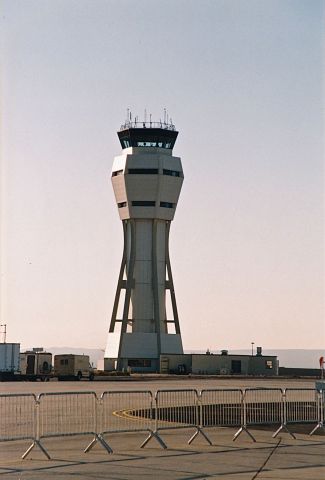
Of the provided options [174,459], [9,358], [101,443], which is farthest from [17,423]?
[9,358]

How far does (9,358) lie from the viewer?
327 feet

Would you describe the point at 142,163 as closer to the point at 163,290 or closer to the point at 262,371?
the point at 163,290

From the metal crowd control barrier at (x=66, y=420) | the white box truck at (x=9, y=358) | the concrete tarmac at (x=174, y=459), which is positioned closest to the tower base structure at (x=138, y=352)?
the white box truck at (x=9, y=358)

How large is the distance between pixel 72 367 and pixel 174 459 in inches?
3125

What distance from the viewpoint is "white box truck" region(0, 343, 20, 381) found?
98806 mm

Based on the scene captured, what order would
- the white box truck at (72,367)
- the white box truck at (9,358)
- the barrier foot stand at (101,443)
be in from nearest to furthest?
the barrier foot stand at (101,443)
the white box truck at (9,358)
the white box truck at (72,367)

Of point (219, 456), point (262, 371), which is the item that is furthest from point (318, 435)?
point (262, 371)

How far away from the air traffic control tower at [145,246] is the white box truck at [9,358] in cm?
2511

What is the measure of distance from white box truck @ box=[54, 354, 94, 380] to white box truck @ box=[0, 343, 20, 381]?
14.9ft

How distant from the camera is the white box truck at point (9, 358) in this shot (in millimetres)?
98806

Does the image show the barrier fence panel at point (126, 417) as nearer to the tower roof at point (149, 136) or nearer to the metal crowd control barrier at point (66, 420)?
the metal crowd control barrier at point (66, 420)

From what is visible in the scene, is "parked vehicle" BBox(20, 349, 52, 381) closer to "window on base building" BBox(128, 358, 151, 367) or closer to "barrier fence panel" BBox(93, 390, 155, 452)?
"window on base building" BBox(128, 358, 151, 367)

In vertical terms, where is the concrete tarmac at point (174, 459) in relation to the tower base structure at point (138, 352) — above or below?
below

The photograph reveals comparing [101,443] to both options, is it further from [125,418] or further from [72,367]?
[72,367]
